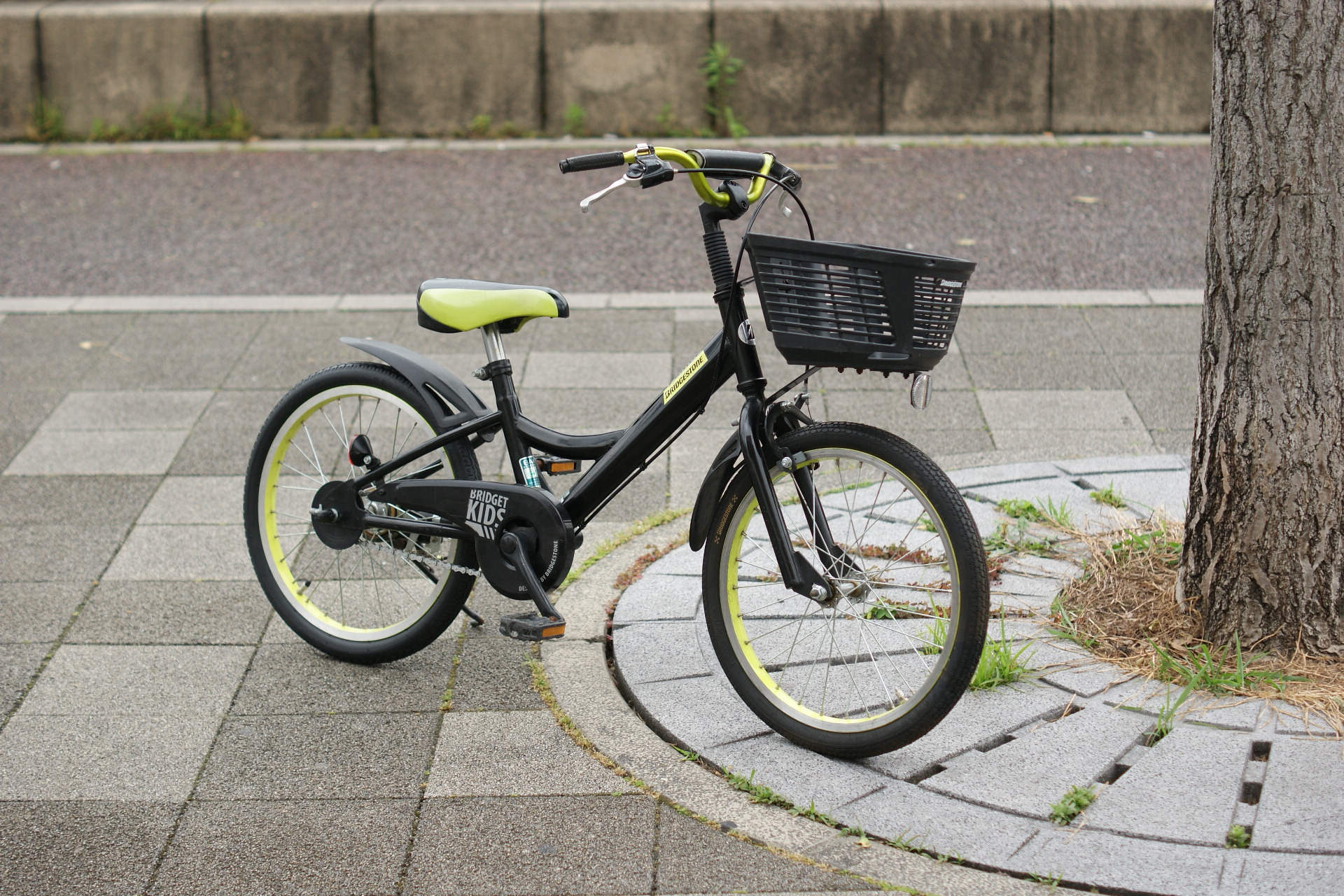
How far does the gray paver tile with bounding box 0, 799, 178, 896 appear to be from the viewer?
285 centimetres

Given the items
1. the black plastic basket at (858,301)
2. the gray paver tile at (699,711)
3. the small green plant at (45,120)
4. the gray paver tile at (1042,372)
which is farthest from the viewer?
the small green plant at (45,120)

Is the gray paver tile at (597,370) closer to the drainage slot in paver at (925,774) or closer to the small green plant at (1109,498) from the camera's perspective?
the small green plant at (1109,498)

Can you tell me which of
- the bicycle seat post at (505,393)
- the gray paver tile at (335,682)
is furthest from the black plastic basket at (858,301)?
the gray paver tile at (335,682)

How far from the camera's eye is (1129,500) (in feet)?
14.0

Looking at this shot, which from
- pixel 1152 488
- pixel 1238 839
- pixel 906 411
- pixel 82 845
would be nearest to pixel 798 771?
pixel 1238 839

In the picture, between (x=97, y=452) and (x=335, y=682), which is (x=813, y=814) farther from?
(x=97, y=452)

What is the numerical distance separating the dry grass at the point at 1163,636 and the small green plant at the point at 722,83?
571cm

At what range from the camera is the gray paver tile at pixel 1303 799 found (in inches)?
109

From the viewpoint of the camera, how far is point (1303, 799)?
290cm

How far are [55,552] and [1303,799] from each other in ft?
11.7

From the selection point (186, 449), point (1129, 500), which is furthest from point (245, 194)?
point (1129, 500)

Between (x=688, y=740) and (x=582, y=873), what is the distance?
0.50 meters

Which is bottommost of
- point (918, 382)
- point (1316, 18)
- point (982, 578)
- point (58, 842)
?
point (58, 842)

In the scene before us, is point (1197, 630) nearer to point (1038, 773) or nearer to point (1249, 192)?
point (1038, 773)
